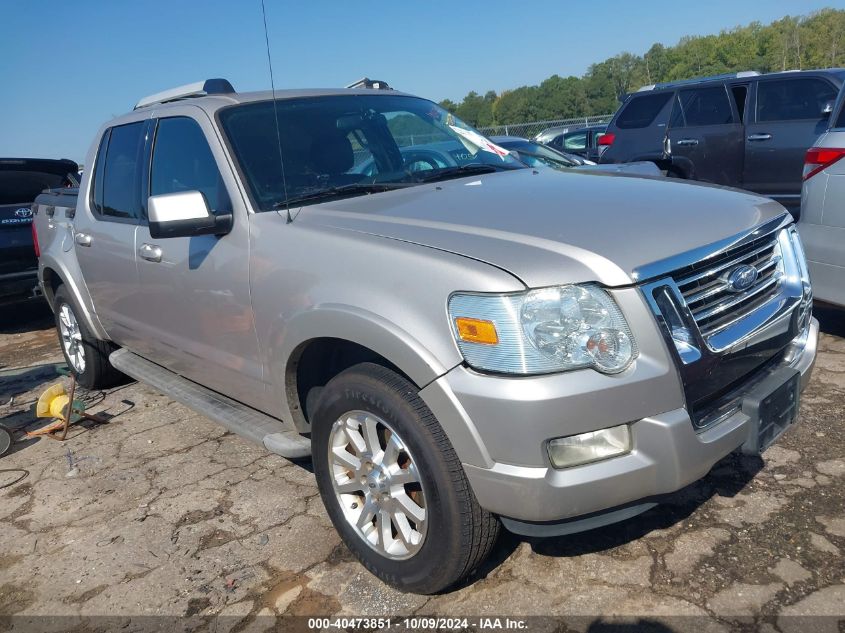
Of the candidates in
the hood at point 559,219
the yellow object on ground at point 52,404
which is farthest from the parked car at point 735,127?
the yellow object on ground at point 52,404

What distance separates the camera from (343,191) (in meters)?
3.13

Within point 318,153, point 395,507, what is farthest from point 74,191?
point 395,507

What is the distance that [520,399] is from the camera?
6.76 feet

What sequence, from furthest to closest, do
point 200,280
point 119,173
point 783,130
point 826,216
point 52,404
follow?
1. point 783,130
2. point 52,404
3. point 119,173
4. point 826,216
5. point 200,280

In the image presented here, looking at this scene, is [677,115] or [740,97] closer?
[740,97]

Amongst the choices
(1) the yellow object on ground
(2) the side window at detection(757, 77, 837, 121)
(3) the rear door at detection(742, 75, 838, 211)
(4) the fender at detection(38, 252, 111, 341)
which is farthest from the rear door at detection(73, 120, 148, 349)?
(2) the side window at detection(757, 77, 837, 121)

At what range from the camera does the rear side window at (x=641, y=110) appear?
363 inches

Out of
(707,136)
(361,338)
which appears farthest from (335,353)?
(707,136)

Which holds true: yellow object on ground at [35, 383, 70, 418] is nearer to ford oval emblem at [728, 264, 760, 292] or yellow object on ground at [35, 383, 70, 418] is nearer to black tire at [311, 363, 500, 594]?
black tire at [311, 363, 500, 594]

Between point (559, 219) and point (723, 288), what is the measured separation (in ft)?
1.92

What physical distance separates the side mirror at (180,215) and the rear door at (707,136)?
698cm

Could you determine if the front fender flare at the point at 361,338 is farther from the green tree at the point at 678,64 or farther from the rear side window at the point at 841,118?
the green tree at the point at 678,64

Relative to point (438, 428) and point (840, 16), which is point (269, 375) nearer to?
point (438, 428)

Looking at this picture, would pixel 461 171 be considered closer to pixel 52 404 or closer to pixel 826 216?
pixel 826 216
